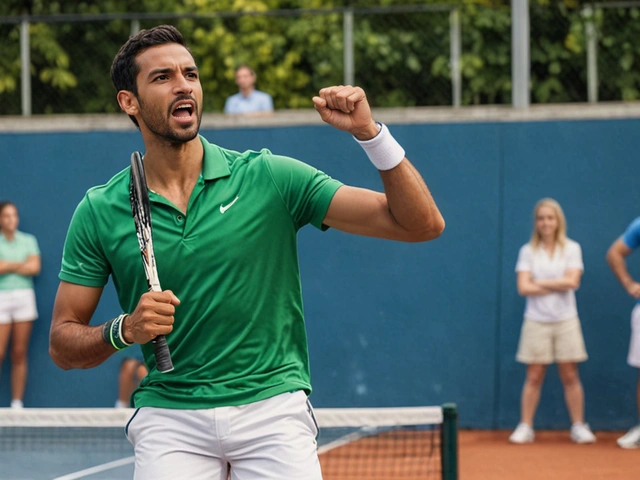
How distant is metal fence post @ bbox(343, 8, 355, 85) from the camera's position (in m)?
11.1

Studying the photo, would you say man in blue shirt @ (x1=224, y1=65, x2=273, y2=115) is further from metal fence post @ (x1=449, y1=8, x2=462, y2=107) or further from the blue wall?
metal fence post @ (x1=449, y1=8, x2=462, y2=107)

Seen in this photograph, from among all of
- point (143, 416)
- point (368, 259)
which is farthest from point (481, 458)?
point (143, 416)

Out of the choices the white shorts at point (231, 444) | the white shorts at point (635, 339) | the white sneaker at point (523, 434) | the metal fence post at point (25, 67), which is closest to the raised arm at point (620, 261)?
the white shorts at point (635, 339)

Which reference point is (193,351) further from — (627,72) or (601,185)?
(627,72)

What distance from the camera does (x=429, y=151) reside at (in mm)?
10547

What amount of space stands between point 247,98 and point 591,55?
339 cm

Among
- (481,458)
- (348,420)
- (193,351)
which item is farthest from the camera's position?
(481,458)

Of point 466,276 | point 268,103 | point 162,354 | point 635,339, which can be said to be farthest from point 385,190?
point 268,103

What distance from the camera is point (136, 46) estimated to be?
3.65 m

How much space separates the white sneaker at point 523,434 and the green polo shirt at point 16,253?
15.5 ft

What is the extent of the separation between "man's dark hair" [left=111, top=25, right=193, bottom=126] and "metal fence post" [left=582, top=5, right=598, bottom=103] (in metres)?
7.67

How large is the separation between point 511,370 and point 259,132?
3.27 metres

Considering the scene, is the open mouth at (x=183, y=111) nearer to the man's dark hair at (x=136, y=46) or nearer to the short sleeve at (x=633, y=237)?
the man's dark hair at (x=136, y=46)

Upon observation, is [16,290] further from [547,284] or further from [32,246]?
[547,284]
